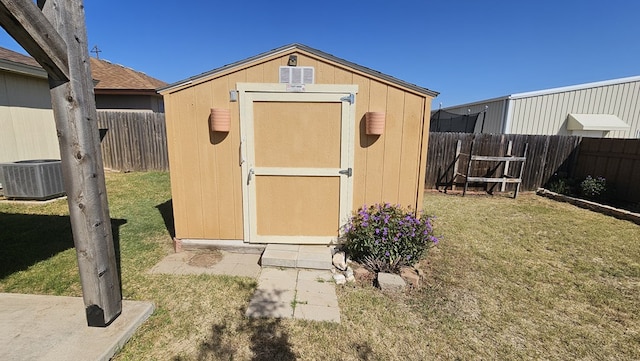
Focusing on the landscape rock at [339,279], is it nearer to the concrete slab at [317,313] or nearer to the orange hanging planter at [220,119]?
the concrete slab at [317,313]

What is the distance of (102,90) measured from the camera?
10516mm

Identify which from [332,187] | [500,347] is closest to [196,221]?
[332,187]

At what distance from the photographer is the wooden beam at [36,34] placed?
4.82ft

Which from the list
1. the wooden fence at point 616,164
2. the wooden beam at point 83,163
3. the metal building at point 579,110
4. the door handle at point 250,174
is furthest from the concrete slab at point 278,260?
the metal building at point 579,110

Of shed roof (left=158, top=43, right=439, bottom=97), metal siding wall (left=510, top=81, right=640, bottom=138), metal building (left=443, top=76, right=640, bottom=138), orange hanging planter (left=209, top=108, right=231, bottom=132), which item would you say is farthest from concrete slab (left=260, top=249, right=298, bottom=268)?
metal siding wall (left=510, top=81, right=640, bottom=138)

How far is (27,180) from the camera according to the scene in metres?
5.59

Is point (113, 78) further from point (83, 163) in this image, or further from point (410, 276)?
point (410, 276)

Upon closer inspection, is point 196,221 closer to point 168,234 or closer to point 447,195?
point 168,234

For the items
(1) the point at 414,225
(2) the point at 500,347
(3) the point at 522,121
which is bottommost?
(2) the point at 500,347

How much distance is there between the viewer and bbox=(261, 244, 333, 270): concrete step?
11.0 feet

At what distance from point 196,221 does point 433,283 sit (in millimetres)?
3103

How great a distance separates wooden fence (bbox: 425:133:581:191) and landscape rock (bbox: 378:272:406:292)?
5.75 metres

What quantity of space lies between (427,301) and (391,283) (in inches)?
15.3

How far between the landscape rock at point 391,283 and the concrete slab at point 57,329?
2255 mm
